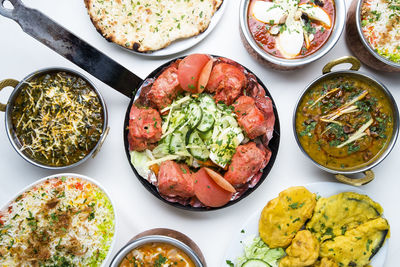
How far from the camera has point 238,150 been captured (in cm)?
312

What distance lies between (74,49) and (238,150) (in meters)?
1.71

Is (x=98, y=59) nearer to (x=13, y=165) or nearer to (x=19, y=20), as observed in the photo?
(x=19, y=20)

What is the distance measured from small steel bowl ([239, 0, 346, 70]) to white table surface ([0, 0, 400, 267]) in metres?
0.31

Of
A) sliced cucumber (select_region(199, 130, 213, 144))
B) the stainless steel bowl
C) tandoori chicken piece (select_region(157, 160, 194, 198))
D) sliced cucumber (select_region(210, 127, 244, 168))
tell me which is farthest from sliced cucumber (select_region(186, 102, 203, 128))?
the stainless steel bowl

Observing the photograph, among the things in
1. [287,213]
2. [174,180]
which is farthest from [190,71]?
[287,213]

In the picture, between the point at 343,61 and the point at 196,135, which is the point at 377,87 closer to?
the point at 343,61

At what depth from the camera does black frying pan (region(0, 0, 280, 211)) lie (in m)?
3.21

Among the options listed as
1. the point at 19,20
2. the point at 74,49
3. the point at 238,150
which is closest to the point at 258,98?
the point at 238,150

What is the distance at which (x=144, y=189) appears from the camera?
364 centimetres

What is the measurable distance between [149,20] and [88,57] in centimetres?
71

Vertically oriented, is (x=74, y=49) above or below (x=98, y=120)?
above

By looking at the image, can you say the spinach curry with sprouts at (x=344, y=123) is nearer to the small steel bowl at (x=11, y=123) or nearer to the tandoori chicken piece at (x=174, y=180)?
the tandoori chicken piece at (x=174, y=180)

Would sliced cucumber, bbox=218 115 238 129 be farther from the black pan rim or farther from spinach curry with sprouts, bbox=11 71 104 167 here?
spinach curry with sprouts, bbox=11 71 104 167

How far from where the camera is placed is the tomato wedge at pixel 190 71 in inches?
125
